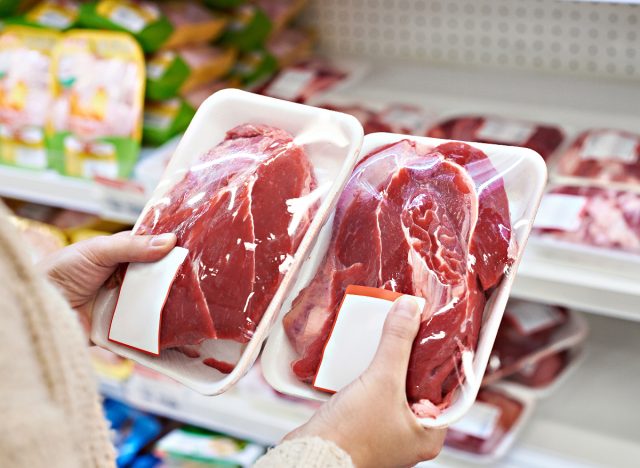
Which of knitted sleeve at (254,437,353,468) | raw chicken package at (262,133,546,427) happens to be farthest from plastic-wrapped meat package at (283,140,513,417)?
knitted sleeve at (254,437,353,468)

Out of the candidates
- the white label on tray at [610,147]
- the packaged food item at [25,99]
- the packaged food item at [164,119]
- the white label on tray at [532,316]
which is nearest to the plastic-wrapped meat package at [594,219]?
the white label on tray at [610,147]

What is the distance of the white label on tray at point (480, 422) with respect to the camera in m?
1.73

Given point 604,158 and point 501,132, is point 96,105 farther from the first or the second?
point 604,158

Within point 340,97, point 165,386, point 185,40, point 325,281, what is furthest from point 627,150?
point 165,386

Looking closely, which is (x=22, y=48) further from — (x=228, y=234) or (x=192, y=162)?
(x=228, y=234)

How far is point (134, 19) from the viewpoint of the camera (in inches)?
73.9

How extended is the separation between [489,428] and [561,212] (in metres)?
0.50

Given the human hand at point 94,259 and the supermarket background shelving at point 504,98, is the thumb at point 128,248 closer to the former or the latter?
the human hand at point 94,259

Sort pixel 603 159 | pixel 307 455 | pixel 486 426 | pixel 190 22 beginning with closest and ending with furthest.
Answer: pixel 307 455 → pixel 603 159 → pixel 486 426 → pixel 190 22

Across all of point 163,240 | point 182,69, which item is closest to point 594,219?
point 163,240

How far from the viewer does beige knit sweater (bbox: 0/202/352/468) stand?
56cm

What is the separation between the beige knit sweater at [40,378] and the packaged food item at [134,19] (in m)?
1.34

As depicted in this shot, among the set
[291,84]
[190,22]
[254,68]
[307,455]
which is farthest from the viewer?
[254,68]

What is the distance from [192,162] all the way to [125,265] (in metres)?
0.18
